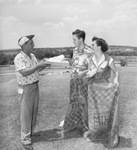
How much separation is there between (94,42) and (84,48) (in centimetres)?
38

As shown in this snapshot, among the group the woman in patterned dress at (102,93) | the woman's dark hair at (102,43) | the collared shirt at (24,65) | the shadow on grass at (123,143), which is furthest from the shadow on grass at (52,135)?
the woman's dark hair at (102,43)

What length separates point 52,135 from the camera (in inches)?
214

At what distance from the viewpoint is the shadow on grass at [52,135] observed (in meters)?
5.24

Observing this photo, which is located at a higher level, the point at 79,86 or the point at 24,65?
the point at 24,65

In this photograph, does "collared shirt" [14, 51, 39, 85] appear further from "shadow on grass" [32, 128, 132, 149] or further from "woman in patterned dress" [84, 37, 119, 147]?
"shadow on grass" [32, 128, 132, 149]

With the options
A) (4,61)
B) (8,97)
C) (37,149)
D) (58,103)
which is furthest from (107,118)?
(4,61)

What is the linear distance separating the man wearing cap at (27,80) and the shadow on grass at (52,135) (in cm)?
43

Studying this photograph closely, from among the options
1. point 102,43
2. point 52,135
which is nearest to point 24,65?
point 102,43

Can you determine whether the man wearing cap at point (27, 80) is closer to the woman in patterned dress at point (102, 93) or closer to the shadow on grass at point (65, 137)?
the shadow on grass at point (65, 137)

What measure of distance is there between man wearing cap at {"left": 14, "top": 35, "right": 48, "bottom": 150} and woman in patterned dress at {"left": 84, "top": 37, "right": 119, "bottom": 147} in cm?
103

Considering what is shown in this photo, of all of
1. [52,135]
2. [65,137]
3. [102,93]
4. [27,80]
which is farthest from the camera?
[52,135]

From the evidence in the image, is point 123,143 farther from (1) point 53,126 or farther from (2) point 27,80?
(2) point 27,80

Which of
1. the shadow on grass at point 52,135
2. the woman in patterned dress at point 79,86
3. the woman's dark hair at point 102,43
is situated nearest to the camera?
the woman's dark hair at point 102,43

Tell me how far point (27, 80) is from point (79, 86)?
115 cm
